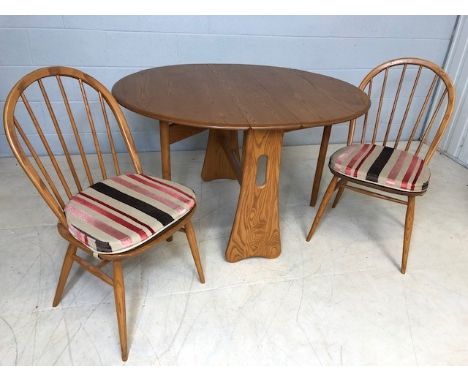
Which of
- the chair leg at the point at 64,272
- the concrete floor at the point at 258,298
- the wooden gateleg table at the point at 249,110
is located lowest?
the concrete floor at the point at 258,298

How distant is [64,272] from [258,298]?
0.78m

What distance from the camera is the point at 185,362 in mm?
1265

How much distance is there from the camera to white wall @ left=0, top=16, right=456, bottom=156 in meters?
2.25

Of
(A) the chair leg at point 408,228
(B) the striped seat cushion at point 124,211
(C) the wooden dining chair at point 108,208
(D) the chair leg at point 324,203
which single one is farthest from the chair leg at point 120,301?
(A) the chair leg at point 408,228

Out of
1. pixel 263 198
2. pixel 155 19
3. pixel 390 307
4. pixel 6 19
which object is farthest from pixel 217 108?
pixel 6 19

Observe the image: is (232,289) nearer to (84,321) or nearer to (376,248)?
(84,321)

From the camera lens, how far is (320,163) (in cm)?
203

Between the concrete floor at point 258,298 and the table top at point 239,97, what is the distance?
2.42 ft

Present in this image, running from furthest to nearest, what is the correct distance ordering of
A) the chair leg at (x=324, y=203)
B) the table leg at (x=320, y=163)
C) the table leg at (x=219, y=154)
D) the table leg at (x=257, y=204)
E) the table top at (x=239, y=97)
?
the table leg at (x=219, y=154) < the table leg at (x=320, y=163) < the chair leg at (x=324, y=203) < the table leg at (x=257, y=204) < the table top at (x=239, y=97)

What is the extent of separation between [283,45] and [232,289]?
5.86 ft

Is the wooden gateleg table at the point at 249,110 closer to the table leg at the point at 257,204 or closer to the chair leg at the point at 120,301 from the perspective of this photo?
the table leg at the point at 257,204

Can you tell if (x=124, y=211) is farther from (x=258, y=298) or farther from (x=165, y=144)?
(x=258, y=298)

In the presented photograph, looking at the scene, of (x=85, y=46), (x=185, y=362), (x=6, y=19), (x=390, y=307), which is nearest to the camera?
(x=185, y=362)

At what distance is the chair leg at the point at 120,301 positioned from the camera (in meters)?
1.17
